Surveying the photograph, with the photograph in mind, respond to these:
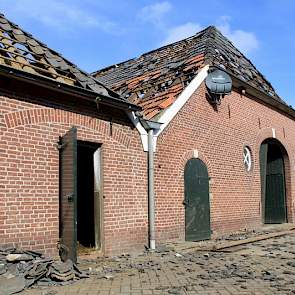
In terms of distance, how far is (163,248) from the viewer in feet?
36.0

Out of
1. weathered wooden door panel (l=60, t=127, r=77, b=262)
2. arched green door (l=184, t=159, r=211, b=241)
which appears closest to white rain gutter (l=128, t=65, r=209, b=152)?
arched green door (l=184, t=159, r=211, b=241)

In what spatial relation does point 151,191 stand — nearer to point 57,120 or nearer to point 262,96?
point 57,120

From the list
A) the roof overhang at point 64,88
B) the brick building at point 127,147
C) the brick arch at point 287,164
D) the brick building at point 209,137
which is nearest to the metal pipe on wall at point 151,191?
the brick building at point 127,147

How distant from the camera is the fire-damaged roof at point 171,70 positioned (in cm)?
1352

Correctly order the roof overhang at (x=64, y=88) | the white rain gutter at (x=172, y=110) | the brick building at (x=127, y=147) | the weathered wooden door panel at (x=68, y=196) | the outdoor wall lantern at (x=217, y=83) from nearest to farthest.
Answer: the roof overhang at (x=64, y=88) → the brick building at (x=127, y=147) → the weathered wooden door panel at (x=68, y=196) → the white rain gutter at (x=172, y=110) → the outdoor wall lantern at (x=217, y=83)

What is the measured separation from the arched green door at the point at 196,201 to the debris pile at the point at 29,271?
5.55 meters

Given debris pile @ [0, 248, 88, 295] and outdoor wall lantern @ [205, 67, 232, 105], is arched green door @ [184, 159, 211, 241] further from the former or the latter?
debris pile @ [0, 248, 88, 295]

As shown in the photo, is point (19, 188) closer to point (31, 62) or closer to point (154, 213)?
point (31, 62)

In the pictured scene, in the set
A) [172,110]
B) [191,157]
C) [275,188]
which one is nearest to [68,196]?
[172,110]

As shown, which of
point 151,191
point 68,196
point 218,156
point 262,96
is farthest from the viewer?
point 262,96

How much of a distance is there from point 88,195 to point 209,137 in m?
4.76

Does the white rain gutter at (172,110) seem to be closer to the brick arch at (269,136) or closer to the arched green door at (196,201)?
the arched green door at (196,201)

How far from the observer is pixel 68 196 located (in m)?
8.62

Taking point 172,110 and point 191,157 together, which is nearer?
point 172,110
